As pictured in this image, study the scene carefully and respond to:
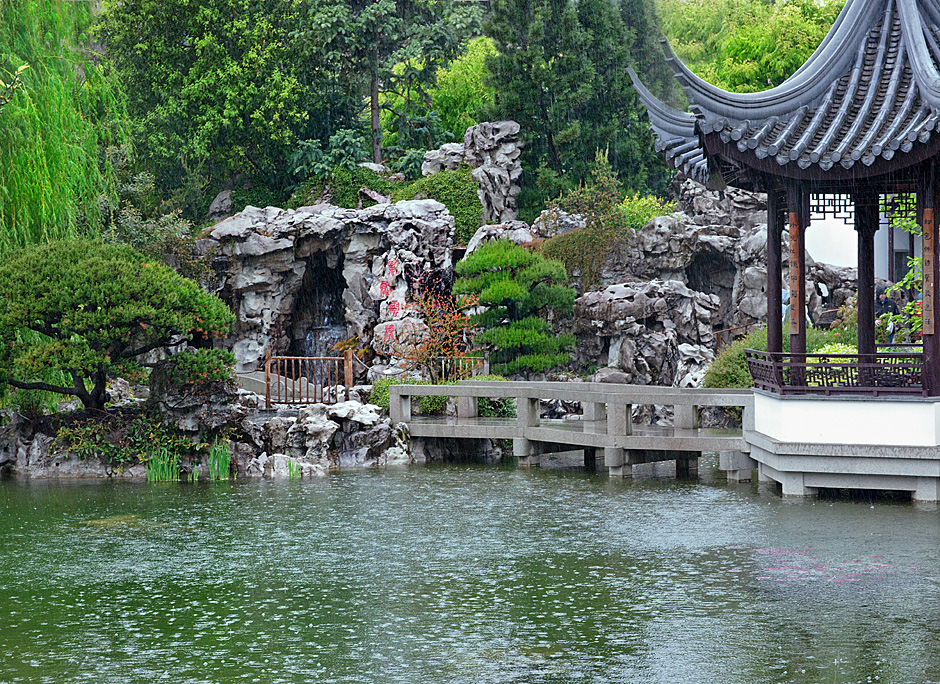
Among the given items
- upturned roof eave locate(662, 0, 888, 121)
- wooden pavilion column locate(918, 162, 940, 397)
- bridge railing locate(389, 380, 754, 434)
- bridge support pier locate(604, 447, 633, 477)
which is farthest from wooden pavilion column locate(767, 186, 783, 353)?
bridge support pier locate(604, 447, 633, 477)

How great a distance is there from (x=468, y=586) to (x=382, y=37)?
71.9 feet

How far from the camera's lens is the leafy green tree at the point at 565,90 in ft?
94.3

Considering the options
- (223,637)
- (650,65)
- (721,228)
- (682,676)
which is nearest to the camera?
(682,676)

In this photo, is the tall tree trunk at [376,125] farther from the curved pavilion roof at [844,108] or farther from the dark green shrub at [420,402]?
the curved pavilion roof at [844,108]

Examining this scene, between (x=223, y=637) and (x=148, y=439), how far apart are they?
9057 millimetres

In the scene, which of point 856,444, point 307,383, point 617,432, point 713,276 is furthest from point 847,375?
point 713,276

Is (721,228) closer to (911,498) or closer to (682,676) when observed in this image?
(911,498)

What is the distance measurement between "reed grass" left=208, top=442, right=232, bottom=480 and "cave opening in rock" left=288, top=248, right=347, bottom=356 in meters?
8.69

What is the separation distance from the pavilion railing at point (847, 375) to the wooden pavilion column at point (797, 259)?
0.31m

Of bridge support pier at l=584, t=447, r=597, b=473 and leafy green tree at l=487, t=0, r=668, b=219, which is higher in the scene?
leafy green tree at l=487, t=0, r=668, b=219

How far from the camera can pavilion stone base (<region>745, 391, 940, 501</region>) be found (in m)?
13.4

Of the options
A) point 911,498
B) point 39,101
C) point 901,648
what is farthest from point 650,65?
point 901,648

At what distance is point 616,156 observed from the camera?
29609 millimetres

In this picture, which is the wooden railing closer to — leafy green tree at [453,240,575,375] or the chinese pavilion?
leafy green tree at [453,240,575,375]
